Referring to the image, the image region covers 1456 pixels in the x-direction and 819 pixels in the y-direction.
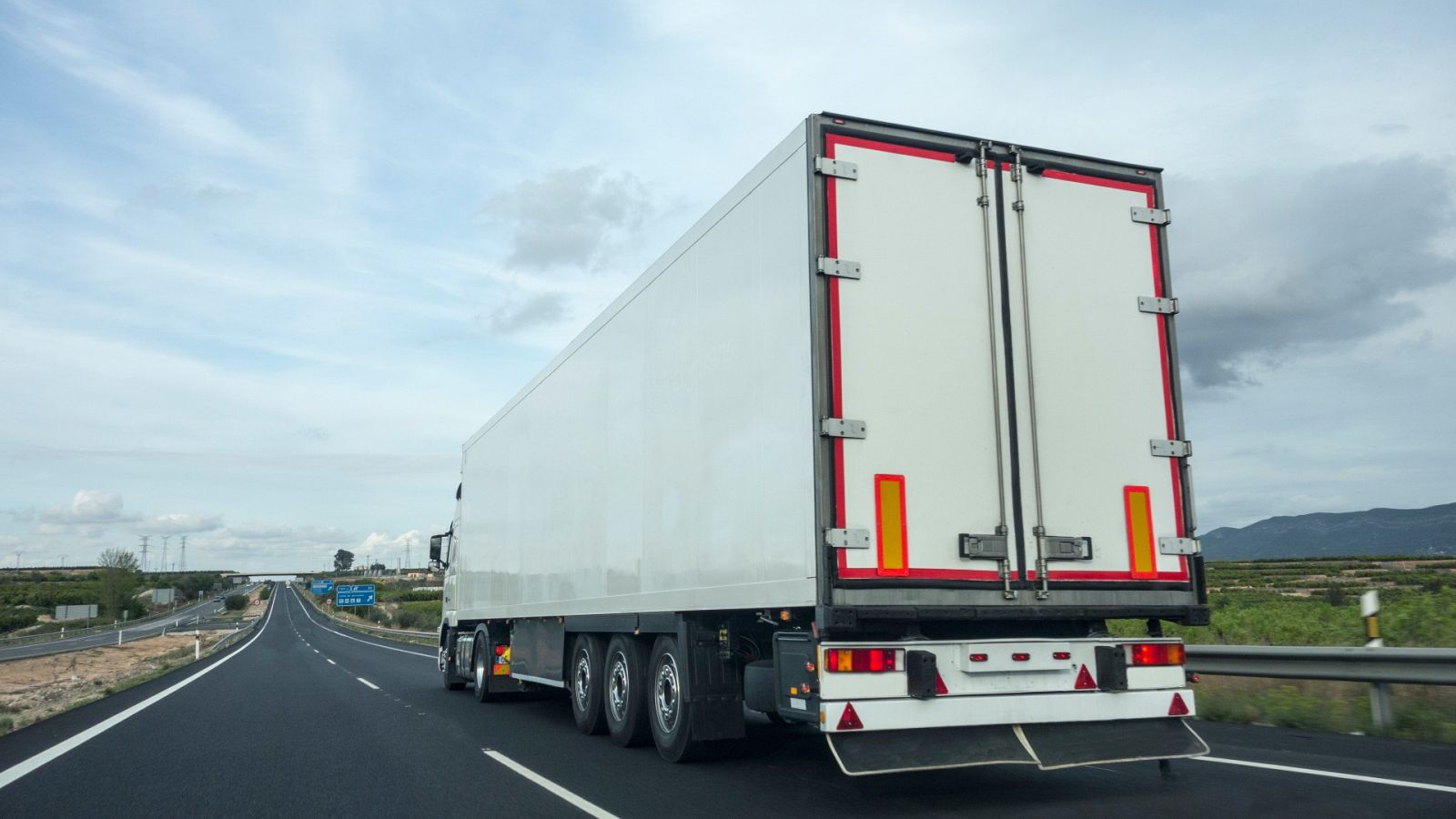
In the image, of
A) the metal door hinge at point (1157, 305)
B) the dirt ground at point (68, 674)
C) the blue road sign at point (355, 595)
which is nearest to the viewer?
the metal door hinge at point (1157, 305)

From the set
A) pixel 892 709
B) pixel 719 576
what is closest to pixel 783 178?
pixel 719 576

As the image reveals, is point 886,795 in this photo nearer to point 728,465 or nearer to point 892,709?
point 892,709

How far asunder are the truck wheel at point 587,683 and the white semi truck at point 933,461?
2.10m

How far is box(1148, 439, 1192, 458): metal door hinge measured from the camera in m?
6.96

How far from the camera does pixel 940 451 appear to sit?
631cm

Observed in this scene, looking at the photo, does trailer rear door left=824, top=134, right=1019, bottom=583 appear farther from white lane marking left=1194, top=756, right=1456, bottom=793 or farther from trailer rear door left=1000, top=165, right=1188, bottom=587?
white lane marking left=1194, top=756, right=1456, bottom=793

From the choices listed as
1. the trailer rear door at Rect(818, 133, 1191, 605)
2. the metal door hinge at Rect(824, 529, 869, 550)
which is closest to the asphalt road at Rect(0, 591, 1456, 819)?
the trailer rear door at Rect(818, 133, 1191, 605)

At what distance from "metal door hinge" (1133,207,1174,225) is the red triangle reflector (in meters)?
3.20

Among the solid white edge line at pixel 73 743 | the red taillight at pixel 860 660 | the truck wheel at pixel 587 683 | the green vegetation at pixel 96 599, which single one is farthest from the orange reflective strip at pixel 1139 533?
the green vegetation at pixel 96 599

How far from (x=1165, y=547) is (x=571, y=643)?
6.46 m

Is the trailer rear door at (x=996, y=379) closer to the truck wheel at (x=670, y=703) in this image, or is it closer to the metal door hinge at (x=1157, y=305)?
the metal door hinge at (x=1157, y=305)

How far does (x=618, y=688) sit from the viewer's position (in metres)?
9.48

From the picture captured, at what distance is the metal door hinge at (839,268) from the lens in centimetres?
630

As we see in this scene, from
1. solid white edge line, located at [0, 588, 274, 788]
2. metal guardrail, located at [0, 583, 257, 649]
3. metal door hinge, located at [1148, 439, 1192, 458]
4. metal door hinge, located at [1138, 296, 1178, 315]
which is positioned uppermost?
metal door hinge, located at [1138, 296, 1178, 315]
